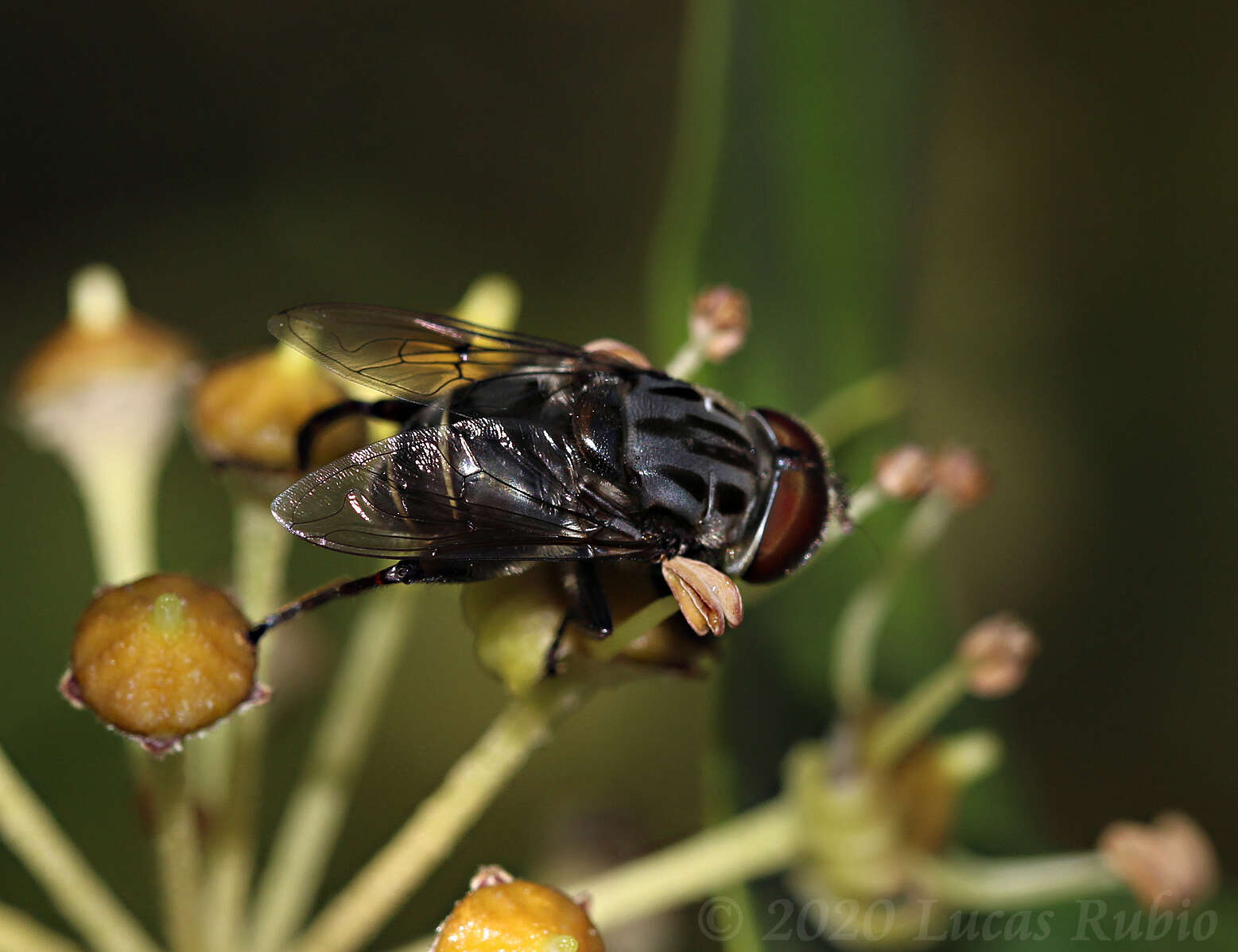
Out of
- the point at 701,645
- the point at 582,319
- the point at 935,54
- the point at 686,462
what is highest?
the point at 935,54

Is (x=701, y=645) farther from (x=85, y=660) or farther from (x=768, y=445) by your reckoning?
(x=85, y=660)

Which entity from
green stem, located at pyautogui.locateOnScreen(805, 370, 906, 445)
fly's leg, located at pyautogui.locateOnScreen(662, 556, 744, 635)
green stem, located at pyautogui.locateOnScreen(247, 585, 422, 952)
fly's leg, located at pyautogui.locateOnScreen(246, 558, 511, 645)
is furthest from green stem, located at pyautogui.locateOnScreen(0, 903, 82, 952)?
green stem, located at pyautogui.locateOnScreen(805, 370, 906, 445)

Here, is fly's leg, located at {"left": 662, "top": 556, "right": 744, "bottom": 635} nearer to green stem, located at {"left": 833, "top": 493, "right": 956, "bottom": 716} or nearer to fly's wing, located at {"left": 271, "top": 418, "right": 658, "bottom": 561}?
fly's wing, located at {"left": 271, "top": 418, "right": 658, "bottom": 561}

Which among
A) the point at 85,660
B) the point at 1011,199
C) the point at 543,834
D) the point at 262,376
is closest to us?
the point at 85,660

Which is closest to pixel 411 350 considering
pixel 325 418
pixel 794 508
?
pixel 325 418

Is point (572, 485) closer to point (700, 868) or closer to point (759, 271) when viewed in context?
point (700, 868)

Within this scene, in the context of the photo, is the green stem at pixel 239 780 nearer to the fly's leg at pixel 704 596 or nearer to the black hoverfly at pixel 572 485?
the black hoverfly at pixel 572 485

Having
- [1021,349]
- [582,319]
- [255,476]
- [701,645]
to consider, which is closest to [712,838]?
[701,645]
